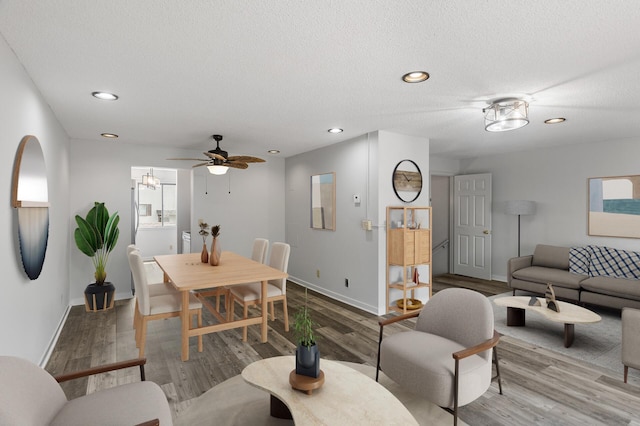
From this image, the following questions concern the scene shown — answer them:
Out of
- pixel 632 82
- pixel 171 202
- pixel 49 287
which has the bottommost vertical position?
pixel 49 287

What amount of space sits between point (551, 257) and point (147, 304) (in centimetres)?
563

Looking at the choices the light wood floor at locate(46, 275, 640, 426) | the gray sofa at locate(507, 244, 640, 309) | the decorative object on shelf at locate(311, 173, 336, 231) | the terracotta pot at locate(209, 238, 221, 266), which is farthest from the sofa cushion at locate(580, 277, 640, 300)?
the terracotta pot at locate(209, 238, 221, 266)

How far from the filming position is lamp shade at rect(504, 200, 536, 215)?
5.70m

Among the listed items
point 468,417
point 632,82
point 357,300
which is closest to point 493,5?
point 632,82

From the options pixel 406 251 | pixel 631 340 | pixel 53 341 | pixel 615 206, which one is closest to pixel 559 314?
pixel 631 340

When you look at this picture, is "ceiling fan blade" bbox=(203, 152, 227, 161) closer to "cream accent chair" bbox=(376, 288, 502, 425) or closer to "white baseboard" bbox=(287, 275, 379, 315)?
"white baseboard" bbox=(287, 275, 379, 315)

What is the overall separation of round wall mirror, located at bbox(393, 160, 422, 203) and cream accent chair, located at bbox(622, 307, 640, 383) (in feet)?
8.28

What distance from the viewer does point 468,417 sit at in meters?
2.27

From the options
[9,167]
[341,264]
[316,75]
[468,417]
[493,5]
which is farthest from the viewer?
[341,264]

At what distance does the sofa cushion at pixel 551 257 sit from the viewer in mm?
5168

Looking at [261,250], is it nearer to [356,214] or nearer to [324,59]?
[356,214]

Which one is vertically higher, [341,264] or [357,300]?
[341,264]

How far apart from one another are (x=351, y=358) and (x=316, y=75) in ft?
8.01

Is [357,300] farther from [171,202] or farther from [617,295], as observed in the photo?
[171,202]
